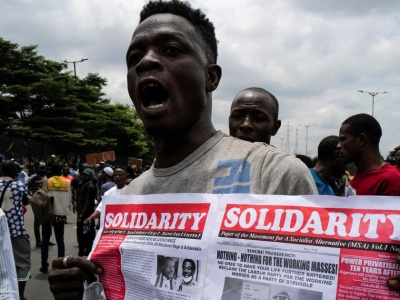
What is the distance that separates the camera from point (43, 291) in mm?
5566

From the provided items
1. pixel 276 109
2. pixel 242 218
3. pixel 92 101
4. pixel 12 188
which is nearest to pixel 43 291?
pixel 12 188

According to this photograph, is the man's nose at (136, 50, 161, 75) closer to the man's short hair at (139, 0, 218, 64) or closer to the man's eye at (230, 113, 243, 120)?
the man's short hair at (139, 0, 218, 64)

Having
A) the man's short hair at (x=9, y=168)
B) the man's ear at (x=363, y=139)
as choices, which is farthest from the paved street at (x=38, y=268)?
the man's ear at (x=363, y=139)

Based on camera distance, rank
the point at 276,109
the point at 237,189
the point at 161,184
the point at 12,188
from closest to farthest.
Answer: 1. the point at 237,189
2. the point at 161,184
3. the point at 276,109
4. the point at 12,188

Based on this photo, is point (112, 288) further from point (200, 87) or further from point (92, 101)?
point (92, 101)

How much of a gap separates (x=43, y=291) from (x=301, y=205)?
542cm

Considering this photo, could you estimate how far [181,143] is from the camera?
59.8 inches

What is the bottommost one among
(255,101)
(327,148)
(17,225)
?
(17,225)

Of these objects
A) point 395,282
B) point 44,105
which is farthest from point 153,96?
point 44,105

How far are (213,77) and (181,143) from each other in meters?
0.30

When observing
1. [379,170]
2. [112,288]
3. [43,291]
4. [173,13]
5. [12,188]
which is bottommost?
[43,291]

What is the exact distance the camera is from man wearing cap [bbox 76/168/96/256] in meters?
7.26

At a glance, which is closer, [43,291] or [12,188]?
[12,188]

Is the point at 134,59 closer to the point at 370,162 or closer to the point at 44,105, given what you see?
the point at 370,162
